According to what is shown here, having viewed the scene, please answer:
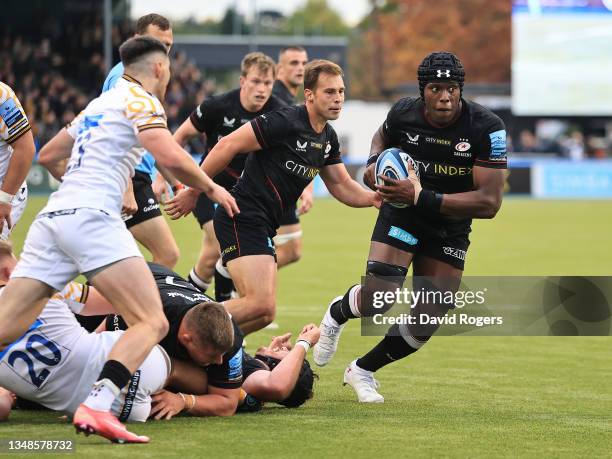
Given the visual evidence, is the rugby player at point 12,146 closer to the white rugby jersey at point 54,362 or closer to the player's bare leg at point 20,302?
the white rugby jersey at point 54,362

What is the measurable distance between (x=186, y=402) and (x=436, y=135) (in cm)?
257

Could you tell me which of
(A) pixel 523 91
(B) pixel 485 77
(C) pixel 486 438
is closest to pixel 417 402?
(C) pixel 486 438

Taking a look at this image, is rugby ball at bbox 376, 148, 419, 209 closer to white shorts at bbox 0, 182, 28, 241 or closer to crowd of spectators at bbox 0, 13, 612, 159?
white shorts at bbox 0, 182, 28, 241

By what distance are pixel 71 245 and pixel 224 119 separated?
4795 mm

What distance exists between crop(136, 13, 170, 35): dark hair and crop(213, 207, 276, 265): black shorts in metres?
2.10

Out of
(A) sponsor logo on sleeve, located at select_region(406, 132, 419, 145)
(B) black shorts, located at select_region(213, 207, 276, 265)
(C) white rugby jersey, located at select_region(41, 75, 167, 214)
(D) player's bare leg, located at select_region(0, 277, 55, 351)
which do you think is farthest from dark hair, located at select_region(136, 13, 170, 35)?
(D) player's bare leg, located at select_region(0, 277, 55, 351)

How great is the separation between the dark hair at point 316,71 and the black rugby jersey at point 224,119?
2.40 m

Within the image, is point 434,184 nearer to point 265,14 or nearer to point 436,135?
point 436,135

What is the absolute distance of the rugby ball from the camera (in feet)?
25.5

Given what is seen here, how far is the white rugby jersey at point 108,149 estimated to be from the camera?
607cm

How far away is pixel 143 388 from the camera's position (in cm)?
644

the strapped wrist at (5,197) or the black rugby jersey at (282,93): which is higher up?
the black rugby jersey at (282,93)

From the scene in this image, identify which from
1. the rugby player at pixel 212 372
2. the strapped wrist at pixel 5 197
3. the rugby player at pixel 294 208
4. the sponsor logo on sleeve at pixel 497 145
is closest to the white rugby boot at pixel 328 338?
the rugby player at pixel 212 372

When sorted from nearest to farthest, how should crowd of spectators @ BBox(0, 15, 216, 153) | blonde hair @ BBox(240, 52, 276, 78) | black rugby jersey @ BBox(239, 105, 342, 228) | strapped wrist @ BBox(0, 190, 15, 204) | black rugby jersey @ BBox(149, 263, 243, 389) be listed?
black rugby jersey @ BBox(149, 263, 243, 389) → strapped wrist @ BBox(0, 190, 15, 204) → black rugby jersey @ BBox(239, 105, 342, 228) → blonde hair @ BBox(240, 52, 276, 78) → crowd of spectators @ BBox(0, 15, 216, 153)
